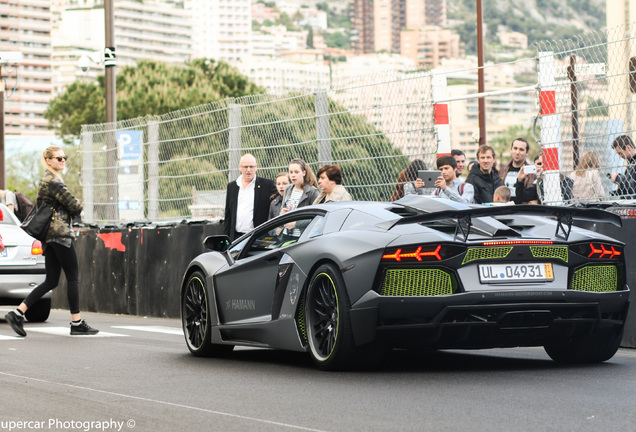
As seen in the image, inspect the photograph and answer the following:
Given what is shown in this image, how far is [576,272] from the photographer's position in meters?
7.98

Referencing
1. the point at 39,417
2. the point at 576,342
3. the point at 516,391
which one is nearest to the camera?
the point at 39,417

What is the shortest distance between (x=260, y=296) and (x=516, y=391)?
2594mm

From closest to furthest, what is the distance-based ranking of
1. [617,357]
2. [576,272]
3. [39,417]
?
[39,417] < [576,272] < [617,357]

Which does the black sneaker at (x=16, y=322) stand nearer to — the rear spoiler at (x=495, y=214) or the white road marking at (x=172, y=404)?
the white road marking at (x=172, y=404)

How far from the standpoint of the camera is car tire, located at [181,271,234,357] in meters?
9.82

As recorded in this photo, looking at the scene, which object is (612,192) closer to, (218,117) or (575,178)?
(575,178)

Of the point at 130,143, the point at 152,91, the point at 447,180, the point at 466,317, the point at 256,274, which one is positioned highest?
the point at 152,91

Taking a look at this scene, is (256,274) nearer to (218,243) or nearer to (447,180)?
(218,243)

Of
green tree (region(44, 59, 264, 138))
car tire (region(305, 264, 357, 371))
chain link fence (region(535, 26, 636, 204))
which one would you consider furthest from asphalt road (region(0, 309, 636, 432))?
green tree (region(44, 59, 264, 138))

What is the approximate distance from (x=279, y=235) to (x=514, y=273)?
2.12m

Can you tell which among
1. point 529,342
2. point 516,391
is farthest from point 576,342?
point 516,391

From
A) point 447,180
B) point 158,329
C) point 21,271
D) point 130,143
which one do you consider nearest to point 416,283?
point 447,180

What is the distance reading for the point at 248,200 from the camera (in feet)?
45.9

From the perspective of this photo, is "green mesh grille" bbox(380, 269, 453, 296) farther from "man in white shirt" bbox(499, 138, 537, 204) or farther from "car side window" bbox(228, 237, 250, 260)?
"man in white shirt" bbox(499, 138, 537, 204)
